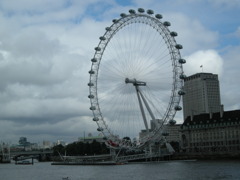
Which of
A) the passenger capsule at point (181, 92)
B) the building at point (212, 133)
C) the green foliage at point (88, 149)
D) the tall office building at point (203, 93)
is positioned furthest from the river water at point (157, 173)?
the tall office building at point (203, 93)

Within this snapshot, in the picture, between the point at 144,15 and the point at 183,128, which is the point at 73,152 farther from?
the point at 144,15

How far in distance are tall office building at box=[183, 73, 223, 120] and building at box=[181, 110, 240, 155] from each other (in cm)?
5668

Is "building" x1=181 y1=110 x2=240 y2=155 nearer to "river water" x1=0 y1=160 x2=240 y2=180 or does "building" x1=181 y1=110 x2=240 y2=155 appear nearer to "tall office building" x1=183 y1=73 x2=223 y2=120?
"river water" x1=0 y1=160 x2=240 y2=180

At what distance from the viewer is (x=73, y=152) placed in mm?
115812

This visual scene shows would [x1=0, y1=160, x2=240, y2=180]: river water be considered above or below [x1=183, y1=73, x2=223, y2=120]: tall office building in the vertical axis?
below

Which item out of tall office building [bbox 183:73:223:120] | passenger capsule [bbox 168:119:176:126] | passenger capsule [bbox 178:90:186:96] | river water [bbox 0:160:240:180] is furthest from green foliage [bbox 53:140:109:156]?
passenger capsule [bbox 178:90:186:96]

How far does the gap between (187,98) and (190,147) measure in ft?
239

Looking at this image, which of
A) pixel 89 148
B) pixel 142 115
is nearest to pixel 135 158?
pixel 142 115

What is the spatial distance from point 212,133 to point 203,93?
65.4 meters

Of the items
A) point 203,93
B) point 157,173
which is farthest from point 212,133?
point 203,93

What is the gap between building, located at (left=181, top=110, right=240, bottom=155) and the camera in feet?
287

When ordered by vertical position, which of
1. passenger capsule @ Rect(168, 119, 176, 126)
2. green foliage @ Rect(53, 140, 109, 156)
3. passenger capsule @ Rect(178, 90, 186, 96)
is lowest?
green foliage @ Rect(53, 140, 109, 156)

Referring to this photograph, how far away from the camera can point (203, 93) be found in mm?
155625

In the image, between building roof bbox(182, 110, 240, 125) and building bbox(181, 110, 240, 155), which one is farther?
building roof bbox(182, 110, 240, 125)
